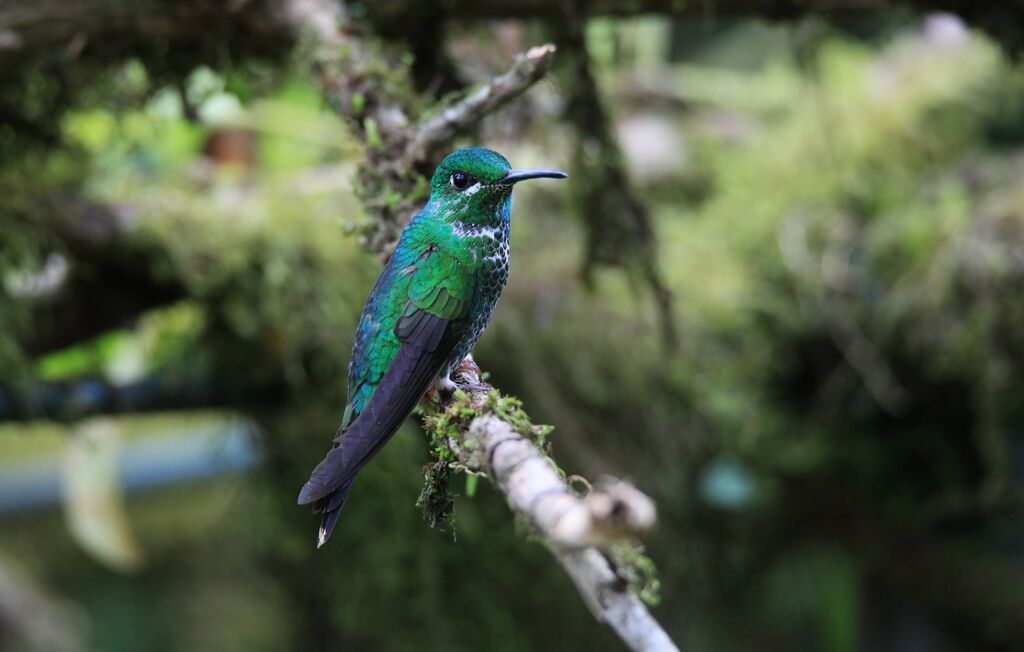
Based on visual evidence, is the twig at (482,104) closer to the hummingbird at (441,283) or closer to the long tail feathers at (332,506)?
the hummingbird at (441,283)

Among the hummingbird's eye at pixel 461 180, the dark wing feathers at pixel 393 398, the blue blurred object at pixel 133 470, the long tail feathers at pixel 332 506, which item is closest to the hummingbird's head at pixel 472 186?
the hummingbird's eye at pixel 461 180

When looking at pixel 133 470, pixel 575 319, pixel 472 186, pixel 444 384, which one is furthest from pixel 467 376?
pixel 133 470

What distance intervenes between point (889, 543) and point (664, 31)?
229 cm

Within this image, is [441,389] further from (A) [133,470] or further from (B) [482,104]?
(A) [133,470]

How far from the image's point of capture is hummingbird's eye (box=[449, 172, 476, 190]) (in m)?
1.10

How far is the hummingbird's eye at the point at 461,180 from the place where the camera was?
3.59 ft

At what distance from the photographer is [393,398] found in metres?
0.98

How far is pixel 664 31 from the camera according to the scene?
4.29m

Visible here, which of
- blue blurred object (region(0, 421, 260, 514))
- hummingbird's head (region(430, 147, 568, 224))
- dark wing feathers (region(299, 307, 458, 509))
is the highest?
blue blurred object (region(0, 421, 260, 514))

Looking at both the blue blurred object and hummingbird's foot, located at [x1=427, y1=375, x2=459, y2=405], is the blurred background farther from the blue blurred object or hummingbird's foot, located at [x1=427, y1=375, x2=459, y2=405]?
hummingbird's foot, located at [x1=427, y1=375, x2=459, y2=405]

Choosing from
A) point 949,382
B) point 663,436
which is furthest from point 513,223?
point 949,382

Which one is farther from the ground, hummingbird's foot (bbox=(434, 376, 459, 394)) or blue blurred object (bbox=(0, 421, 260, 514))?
blue blurred object (bbox=(0, 421, 260, 514))

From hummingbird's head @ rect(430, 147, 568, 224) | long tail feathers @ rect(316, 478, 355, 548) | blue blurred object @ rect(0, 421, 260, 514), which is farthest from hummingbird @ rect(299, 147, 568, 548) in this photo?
blue blurred object @ rect(0, 421, 260, 514)

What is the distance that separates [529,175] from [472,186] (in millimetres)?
117
